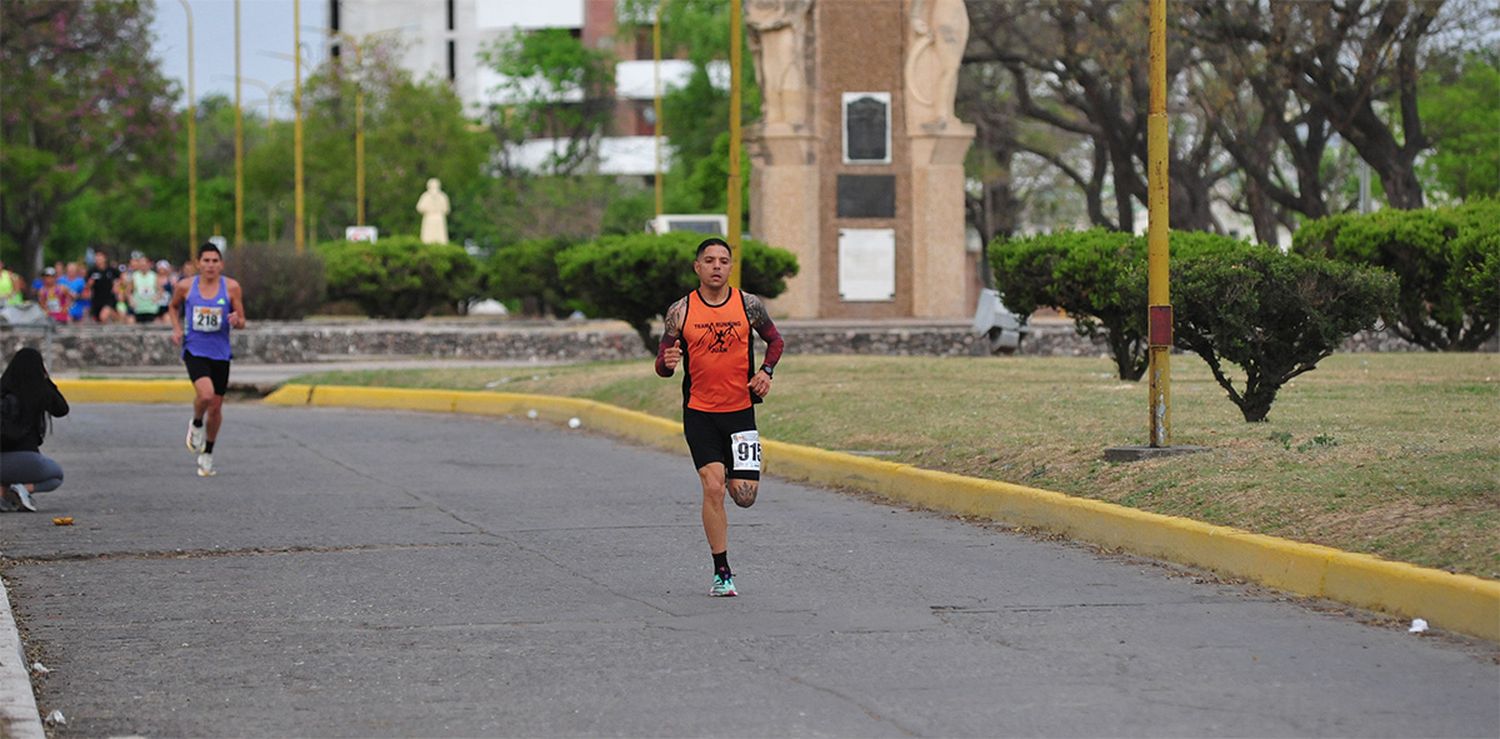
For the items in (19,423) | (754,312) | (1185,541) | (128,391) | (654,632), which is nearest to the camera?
(654,632)

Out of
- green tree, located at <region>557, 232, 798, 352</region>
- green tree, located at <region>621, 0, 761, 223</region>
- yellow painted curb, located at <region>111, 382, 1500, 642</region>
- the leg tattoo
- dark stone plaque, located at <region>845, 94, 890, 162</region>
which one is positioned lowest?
yellow painted curb, located at <region>111, 382, 1500, 642</region>

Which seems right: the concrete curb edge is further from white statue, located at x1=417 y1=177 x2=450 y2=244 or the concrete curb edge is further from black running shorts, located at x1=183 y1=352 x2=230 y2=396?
white statue, located at x1=417 y1=177 x2=450 y2=244

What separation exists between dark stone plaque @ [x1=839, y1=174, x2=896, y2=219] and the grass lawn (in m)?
12.2

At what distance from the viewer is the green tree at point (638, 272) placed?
1150 inches

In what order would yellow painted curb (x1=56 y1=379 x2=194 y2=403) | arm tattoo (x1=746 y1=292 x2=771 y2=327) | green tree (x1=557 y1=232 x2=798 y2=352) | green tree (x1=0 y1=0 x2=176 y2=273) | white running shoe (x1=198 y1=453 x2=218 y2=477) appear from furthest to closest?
green tree (x1=0 y1=0 x2=176 y2=273) → green tree (x1=557 y1=232 x2=798 y2=352) → yellow painted curb (x1=56 y1=379 x2=194 y2=403) → white running shoe (x1=198 y1=453 x2=218 y2=477) → arm tattoo (x1=746 y1=292 x2=771 y2=327)

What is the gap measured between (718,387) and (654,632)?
4.74 ft

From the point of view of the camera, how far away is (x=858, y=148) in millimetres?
38375

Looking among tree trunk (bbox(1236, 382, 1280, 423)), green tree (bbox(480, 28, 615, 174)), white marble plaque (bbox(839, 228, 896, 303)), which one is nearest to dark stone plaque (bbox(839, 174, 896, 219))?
white marble plaque (bbox(839, 228, 896, 303))

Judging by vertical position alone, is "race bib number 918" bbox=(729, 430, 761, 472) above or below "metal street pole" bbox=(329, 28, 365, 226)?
below

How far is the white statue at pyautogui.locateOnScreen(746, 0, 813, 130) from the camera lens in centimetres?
3775

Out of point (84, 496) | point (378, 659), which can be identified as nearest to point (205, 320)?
point (84, 496)

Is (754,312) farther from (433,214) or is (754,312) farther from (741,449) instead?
(433,214)

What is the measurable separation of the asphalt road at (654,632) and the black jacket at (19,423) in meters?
0.50

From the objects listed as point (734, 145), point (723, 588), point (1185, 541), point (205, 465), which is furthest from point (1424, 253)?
point (723, 588)
